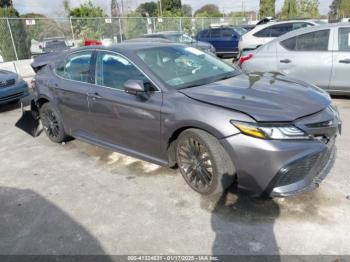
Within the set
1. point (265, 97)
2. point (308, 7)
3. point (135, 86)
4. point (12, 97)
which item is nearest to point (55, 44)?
point (12, 97)

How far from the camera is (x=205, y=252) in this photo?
260cm

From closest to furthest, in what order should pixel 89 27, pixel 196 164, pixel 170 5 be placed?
pixel 196 164, pixel 89 27, pixel 170 5

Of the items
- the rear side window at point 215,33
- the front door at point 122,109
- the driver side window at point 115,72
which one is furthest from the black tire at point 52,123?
the rear side window at point 215,33

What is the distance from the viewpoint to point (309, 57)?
6188 mm

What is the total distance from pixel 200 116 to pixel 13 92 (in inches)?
255

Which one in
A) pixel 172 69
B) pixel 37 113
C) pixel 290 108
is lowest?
pixel 37 113

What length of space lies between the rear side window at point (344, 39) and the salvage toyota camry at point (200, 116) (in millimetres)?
2751

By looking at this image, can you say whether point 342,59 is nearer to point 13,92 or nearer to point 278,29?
point 278,29

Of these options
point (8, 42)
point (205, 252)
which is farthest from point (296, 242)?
point (8, 42)

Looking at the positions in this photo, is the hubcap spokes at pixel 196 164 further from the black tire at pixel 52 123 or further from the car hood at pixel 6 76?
the car hood at pixel 6 76

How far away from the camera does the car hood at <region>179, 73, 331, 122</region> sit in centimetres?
283

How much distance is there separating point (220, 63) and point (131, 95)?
1.40m

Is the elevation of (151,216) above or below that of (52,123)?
below

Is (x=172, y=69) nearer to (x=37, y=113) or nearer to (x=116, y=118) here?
(x=116, y=118)
